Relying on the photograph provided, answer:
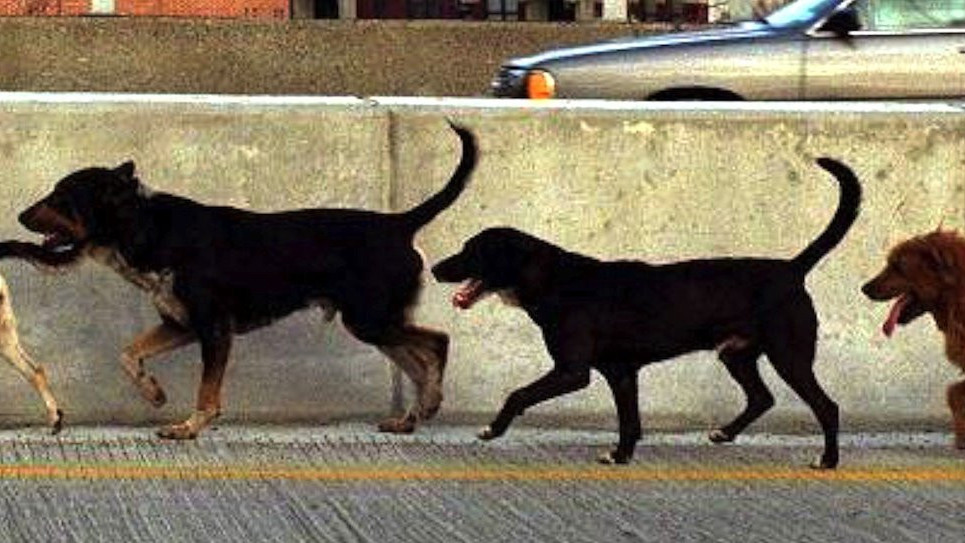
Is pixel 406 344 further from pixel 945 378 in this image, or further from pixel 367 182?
pixel 945 378

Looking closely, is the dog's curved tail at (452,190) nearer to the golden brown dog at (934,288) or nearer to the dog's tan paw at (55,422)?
the dog's tan paw at (55,422)

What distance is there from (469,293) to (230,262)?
0.95 m

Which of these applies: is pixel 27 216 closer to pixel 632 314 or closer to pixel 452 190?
pixel 452 190

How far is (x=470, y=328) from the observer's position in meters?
7.68

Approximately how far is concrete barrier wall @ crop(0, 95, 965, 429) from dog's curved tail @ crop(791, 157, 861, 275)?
1.5 inches

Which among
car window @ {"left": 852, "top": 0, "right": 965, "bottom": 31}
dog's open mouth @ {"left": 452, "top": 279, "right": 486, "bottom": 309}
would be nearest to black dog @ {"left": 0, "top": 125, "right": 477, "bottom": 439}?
dog's open mouth @ {"left": 452, "top": 279, "right": 486, "bottom": 309}

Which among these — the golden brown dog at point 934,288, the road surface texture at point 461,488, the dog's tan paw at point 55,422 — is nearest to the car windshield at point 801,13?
the golden brown dog at point 934,288

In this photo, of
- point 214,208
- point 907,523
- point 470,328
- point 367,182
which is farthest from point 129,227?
point 907,523

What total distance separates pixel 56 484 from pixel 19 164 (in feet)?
4.84

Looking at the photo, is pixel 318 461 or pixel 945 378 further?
pixel 945 378

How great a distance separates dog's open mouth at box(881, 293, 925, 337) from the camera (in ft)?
24.9

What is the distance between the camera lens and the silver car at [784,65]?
12.4m

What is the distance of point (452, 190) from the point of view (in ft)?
25.0

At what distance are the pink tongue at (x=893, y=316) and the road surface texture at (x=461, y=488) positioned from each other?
0.45 metres
